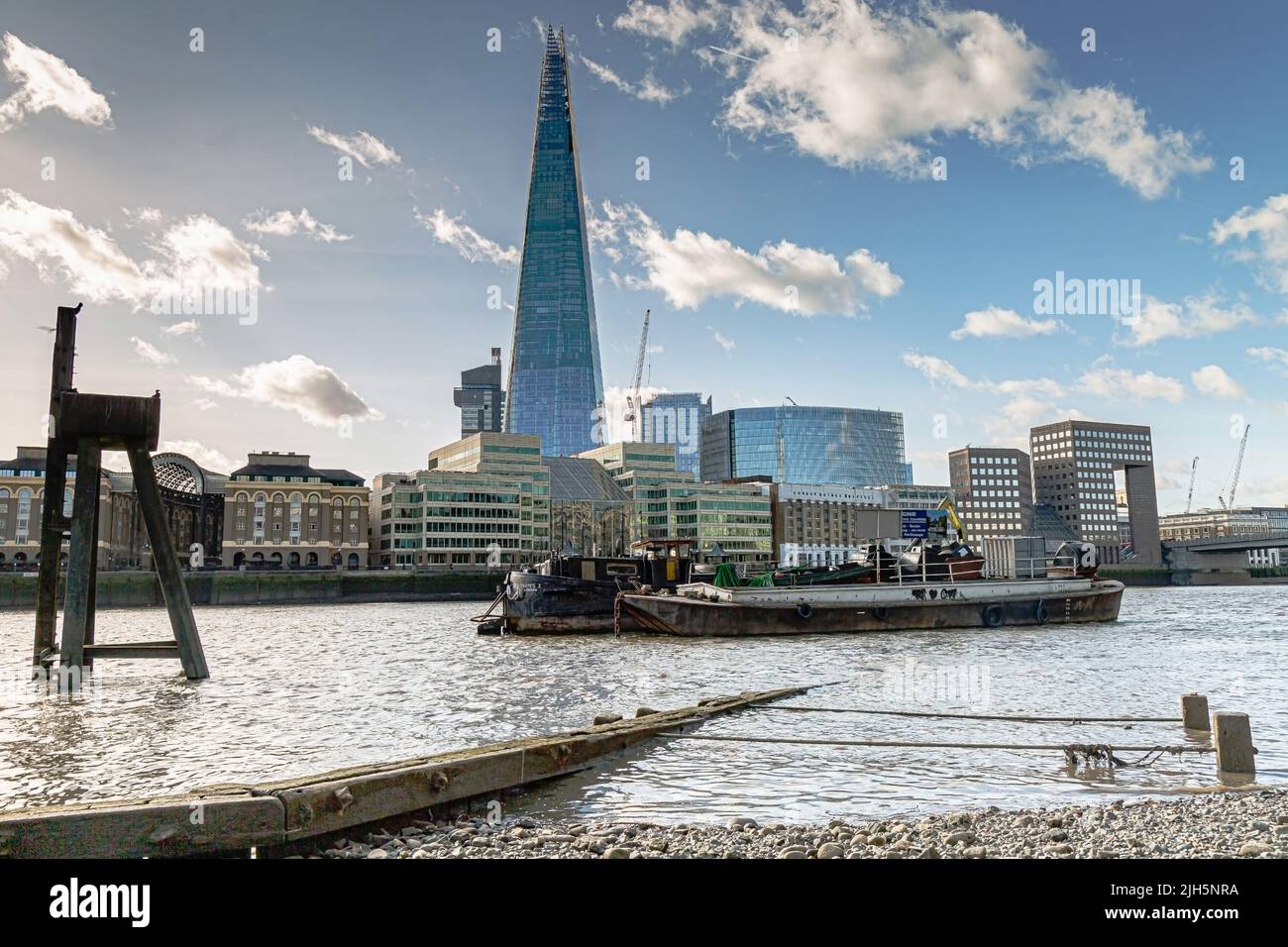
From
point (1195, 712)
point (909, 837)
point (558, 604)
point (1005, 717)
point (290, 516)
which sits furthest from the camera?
point (290, 516)

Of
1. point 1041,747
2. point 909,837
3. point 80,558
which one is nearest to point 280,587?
point 80,558

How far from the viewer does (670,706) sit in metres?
25.3

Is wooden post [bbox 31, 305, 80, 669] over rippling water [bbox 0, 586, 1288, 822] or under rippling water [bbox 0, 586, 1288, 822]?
over

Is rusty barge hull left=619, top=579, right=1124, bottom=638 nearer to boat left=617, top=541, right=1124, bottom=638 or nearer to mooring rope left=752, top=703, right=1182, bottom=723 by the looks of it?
boat left=617, top=541, right=1124, bottom=638

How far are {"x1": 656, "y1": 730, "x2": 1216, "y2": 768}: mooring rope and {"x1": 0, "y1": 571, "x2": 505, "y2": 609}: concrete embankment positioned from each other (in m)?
103

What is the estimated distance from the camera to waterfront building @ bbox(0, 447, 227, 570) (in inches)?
5763

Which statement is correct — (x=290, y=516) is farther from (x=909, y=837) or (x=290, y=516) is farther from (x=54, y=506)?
(x=909, y=837)

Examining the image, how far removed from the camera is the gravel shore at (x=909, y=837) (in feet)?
31.4

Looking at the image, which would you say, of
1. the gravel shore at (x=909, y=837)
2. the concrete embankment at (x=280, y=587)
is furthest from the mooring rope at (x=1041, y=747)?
the concrete embankment at (x=280, y=587)

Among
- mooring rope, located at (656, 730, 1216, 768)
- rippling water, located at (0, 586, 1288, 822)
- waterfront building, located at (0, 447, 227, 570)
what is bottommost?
rippling water, located at (0, 586, 1288, 822)

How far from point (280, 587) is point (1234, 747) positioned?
12226 cm

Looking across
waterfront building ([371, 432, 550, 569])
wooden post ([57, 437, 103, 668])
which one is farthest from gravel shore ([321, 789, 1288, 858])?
waterfront building ([371, 432, 550, 569])
